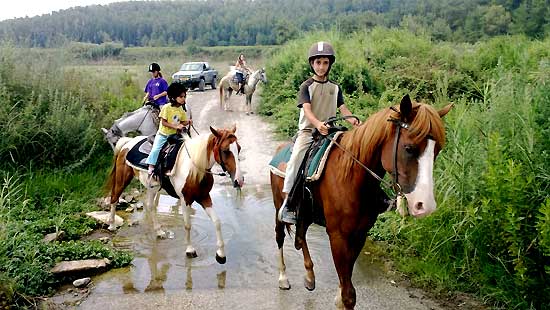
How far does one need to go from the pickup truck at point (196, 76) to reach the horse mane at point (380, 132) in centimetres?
2276

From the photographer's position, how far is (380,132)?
3.42m

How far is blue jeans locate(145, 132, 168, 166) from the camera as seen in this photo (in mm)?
6457

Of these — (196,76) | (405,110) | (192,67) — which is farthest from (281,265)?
(192,67)

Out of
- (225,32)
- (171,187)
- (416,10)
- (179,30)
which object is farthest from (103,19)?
→ (171,187)

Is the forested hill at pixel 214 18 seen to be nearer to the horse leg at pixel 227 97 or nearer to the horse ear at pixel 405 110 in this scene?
the horse leg at pixel 227 97

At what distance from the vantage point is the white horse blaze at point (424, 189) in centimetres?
292

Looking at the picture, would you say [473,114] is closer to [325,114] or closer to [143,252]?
[325,114]

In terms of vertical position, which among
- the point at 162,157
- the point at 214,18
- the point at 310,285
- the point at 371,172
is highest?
the point at 214,18

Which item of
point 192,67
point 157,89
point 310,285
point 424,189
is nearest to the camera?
point 424,189

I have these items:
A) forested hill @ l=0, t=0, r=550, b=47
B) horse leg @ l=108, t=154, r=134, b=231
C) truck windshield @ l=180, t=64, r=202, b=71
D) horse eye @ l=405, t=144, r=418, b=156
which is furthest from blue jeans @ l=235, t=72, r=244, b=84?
horse eye @ l=405, t=144, r=418, b=156

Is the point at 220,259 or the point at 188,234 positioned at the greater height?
the point at 188,234

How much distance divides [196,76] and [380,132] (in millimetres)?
24060

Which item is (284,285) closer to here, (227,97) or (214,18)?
(227,97)

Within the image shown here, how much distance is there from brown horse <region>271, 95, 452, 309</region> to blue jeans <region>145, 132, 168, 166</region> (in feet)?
10.2
